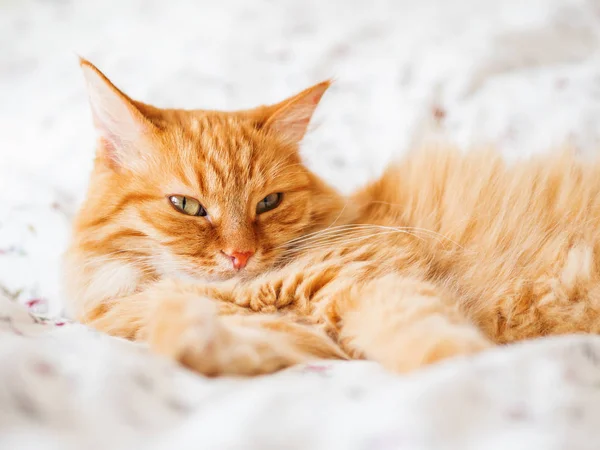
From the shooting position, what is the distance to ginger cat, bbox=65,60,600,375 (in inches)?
50.7

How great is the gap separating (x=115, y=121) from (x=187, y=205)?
30 centimetres

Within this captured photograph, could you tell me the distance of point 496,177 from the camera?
5.51ft

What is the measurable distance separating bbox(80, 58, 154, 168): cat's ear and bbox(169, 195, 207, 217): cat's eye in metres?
0.16

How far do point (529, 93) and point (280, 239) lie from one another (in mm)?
1364

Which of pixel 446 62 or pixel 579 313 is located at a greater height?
pixel 446 62

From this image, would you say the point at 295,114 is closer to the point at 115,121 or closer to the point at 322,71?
the point at 115,121

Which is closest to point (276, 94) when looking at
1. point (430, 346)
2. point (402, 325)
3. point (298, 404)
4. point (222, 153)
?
point (222, 153)

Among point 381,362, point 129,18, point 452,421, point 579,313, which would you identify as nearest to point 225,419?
point 452,421

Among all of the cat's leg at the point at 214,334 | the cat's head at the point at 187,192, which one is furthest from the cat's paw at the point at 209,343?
the cat's head at the point at 187,192

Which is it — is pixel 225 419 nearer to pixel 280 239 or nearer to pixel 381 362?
pixel 381 362

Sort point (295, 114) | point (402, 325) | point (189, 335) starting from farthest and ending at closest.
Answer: point (295, 114) → point (402, 325) → point (189, 335)

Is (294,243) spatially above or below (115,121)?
below

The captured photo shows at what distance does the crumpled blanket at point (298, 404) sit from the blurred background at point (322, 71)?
120cm

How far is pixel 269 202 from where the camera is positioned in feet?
4.95
